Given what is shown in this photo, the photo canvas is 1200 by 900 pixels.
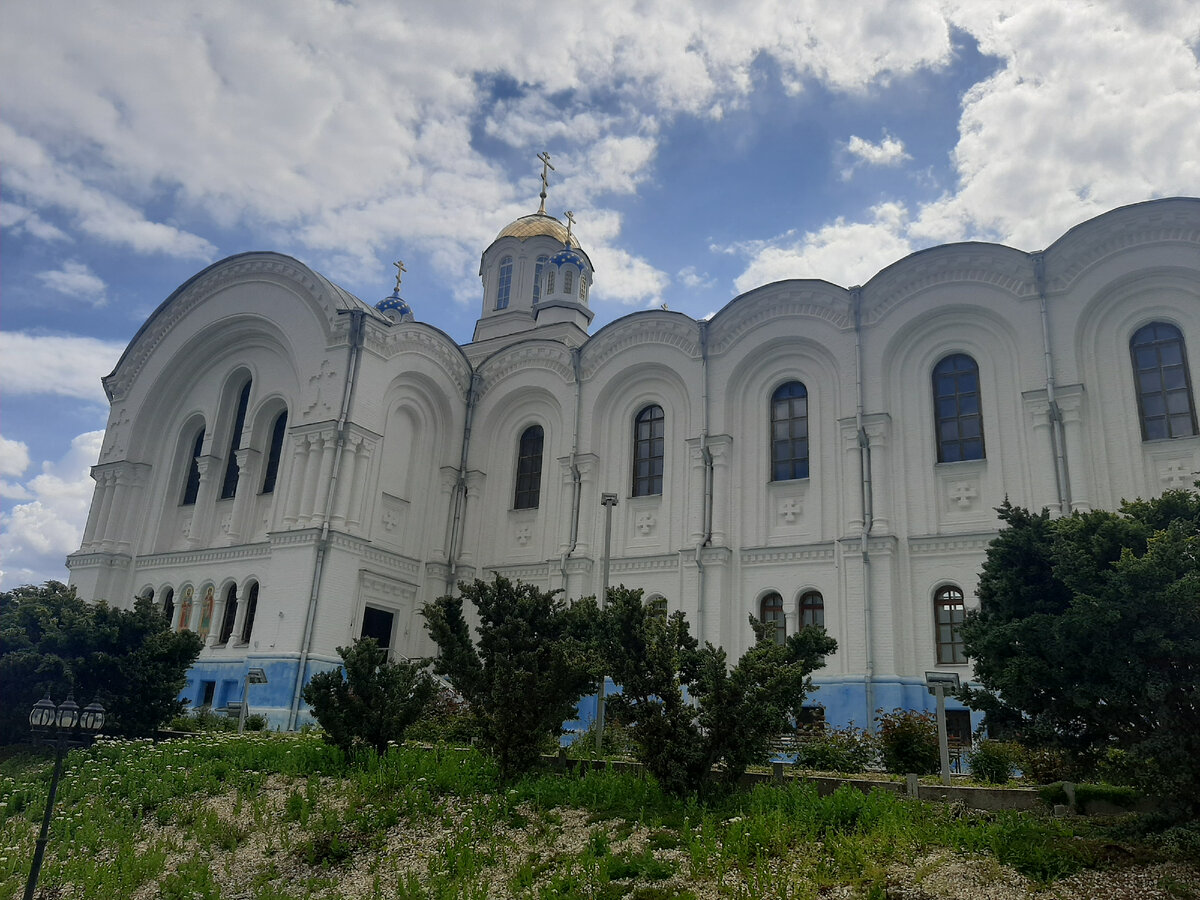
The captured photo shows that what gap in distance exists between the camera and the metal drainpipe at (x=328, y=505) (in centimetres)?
2059

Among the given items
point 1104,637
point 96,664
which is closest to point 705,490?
point 96,664

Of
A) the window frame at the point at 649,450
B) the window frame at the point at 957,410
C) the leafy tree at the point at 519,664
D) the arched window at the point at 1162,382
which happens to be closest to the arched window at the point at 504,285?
the window frame at the point at 649,450

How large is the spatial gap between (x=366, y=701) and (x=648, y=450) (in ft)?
38.2

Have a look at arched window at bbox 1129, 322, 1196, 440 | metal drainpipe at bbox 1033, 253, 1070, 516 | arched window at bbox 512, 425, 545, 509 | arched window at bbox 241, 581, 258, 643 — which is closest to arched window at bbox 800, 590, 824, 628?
metal drainpipe at bbox 1033, 253, 1070, 516

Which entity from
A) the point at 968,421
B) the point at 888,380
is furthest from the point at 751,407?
the point at 968,421

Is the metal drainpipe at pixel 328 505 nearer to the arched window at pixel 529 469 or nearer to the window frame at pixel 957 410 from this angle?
the arched window at pixel 529 469

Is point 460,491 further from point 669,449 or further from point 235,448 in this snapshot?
point 235,448

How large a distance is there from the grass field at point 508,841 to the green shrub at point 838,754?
3.86m

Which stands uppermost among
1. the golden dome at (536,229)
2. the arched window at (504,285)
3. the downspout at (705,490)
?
the golden dome at (536,229)

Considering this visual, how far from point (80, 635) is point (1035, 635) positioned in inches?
606

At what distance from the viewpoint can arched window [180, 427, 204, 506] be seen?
87.8 feet

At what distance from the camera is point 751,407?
22.2 m

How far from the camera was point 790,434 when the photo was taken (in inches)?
851

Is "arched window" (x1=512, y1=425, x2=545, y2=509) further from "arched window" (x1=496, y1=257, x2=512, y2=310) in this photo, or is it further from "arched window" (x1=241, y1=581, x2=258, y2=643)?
"arched window" (x1=496, y1=257, x2=512, y2=310)
